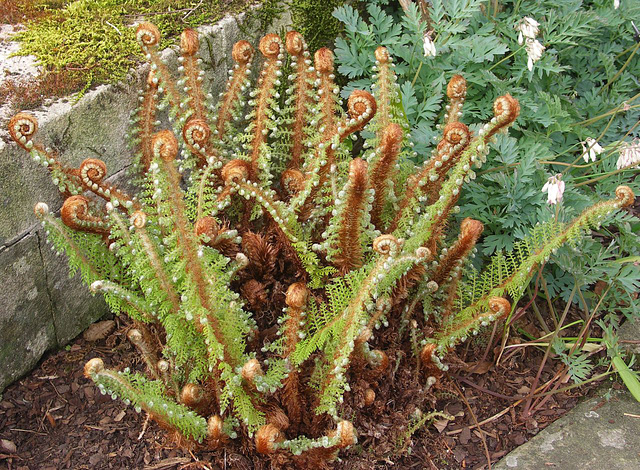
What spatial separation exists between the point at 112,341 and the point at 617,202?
2192 millimetres

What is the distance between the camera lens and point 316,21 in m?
3.16

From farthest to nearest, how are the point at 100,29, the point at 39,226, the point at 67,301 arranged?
1. the point at 100,29
2. the point at 67,301
3. the point at 39,226

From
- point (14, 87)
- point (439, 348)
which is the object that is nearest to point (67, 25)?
point (14, 87)

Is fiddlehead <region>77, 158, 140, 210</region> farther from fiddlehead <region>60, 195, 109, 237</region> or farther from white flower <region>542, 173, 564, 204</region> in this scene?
white flower <region>542, 173, 564, 204</region>

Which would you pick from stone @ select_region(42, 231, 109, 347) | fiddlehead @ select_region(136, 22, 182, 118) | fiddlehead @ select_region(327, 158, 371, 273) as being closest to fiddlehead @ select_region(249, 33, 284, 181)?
fiddlehead @ select_region(136, 22, 182, 118)

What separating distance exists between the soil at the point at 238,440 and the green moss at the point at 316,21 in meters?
1.71

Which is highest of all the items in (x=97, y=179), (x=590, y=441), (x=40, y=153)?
(x=40, y=153)

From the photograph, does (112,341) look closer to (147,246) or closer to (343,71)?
(147,246)

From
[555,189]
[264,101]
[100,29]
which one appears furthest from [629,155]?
[100,29]

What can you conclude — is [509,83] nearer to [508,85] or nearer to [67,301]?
[508,85]

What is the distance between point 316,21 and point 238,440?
2.11 m

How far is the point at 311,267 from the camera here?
242 cm

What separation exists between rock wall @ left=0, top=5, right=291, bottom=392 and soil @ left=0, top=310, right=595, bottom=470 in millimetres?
144

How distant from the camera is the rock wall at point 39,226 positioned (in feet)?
7.48
